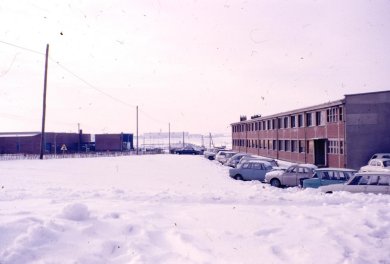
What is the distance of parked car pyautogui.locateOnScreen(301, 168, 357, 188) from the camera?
670 inches

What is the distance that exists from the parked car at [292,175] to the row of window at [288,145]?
12896mm

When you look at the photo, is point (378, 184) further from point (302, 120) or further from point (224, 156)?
point (224, 156)

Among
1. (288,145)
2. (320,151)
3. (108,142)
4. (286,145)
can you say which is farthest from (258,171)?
(108,142)

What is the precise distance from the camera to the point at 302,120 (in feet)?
133

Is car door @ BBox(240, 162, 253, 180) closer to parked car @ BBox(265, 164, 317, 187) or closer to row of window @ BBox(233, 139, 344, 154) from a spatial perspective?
parked car @ BBox(265, 164, 317, 187)

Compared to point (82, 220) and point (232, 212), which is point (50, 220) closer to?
point (82, 220)

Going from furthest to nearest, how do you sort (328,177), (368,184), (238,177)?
(238,177) < (328,177) < (368,184)

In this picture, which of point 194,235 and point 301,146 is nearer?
point 194,235

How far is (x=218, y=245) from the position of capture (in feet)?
20.1

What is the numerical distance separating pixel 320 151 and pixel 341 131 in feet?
21.9

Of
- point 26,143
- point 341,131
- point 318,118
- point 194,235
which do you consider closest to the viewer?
point 194,235

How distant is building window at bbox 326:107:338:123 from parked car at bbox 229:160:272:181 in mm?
12254

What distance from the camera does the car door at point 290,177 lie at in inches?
783

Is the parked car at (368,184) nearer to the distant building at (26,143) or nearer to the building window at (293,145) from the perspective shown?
the building window at (293,145)
